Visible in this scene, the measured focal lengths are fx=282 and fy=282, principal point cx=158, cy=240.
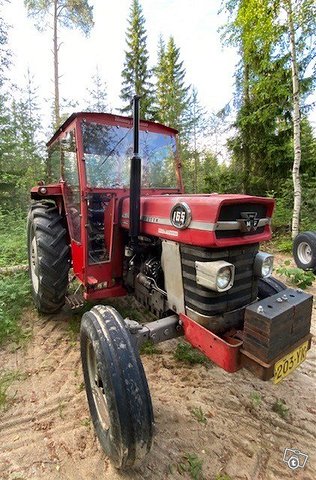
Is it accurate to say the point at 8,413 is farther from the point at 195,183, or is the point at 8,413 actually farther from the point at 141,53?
the point at 141,53

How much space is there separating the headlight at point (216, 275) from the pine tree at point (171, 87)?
53.0ft

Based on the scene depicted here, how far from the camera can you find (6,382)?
2.40m

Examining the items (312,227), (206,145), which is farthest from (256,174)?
(206,145)

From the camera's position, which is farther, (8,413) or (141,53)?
(141,53)

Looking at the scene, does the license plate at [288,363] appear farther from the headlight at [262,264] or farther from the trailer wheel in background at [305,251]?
the trailer wheel in background at [305,251]

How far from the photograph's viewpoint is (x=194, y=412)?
83.6 inches

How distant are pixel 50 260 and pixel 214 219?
6.42ft

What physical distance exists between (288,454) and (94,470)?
4.03ft

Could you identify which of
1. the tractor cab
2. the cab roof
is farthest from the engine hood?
the cab roof

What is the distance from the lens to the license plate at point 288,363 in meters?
1.60

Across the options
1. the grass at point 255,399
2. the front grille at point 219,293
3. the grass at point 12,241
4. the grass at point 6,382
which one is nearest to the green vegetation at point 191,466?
the grass at point 255,399

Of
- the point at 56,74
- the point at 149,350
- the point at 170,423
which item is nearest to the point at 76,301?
the point at 149,350

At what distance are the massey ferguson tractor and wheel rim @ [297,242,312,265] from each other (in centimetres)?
335

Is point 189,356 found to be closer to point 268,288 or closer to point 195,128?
point 268,288
